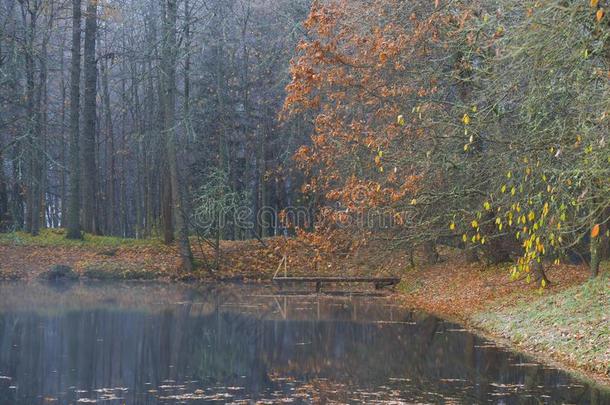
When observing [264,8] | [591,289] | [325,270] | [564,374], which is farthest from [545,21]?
[264,8]

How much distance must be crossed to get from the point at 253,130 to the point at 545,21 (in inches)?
1213

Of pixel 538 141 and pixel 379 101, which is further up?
pixel 379 101

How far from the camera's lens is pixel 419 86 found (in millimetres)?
21609

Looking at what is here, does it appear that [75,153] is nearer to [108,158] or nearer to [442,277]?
[442,277]

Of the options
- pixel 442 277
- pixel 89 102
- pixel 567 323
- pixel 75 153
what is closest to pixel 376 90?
pixel 442 277

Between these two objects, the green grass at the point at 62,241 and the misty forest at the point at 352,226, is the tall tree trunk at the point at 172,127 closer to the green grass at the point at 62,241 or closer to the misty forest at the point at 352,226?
the misty forest at the point at 352,226

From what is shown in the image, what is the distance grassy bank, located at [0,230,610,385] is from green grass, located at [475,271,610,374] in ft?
0.08

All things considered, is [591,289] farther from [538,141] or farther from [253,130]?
[253,130]

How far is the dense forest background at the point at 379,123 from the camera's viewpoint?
11.5m

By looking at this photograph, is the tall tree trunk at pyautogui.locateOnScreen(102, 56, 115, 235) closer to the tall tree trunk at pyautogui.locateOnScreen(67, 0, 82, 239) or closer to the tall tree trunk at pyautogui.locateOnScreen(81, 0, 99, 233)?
the tall tree trunk at pyautogui.locateOnScreen(81, 0, 99, 233)

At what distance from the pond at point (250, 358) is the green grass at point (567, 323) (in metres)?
0.76

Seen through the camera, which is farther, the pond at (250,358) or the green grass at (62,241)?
the green grass at (62,241)

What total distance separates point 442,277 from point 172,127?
11.0 meters

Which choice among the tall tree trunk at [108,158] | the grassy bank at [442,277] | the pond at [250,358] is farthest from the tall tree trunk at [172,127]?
the tall tree trunk at [108,158]
